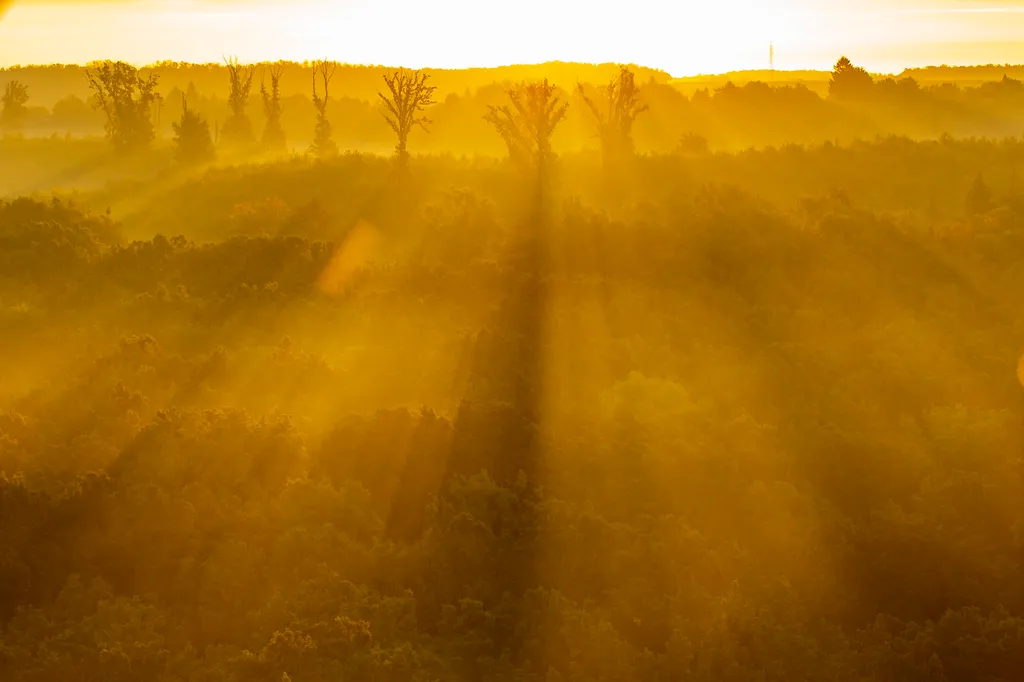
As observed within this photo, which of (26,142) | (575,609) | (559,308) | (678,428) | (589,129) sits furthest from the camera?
(589,129)

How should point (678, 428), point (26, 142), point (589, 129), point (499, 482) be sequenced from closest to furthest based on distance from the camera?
point (499, 482) → point (678, 428) → point (26, 142) → point (589, 129)

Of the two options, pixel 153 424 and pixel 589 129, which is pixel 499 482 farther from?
pixel 589 129

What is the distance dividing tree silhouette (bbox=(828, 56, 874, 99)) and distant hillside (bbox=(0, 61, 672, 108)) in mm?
34664

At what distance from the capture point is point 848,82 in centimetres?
7462

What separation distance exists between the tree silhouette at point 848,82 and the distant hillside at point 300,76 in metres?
34.7

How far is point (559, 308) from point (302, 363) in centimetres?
648

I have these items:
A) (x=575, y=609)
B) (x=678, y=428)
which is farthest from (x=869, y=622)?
(x=678, y=428)

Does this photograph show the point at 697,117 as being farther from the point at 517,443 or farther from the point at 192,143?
the point at 517,443

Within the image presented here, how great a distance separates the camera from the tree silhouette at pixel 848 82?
7344cm

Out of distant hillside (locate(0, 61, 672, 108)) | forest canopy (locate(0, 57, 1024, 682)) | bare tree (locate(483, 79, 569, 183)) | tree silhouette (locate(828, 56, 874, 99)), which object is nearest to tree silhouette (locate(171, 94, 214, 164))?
bare tree (locate(483, 79, 569, 183))

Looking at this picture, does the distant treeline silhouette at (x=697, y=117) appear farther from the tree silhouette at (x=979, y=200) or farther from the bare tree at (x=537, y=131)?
the tree silhouette at (x=979, y=200)

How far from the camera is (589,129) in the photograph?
69312mm

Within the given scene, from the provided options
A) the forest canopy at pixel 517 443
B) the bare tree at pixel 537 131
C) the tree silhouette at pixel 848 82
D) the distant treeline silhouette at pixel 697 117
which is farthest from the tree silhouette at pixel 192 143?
the tree silhouette at pixel 848 82

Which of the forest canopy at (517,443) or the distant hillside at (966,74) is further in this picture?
the distant hillside at (966,74)
